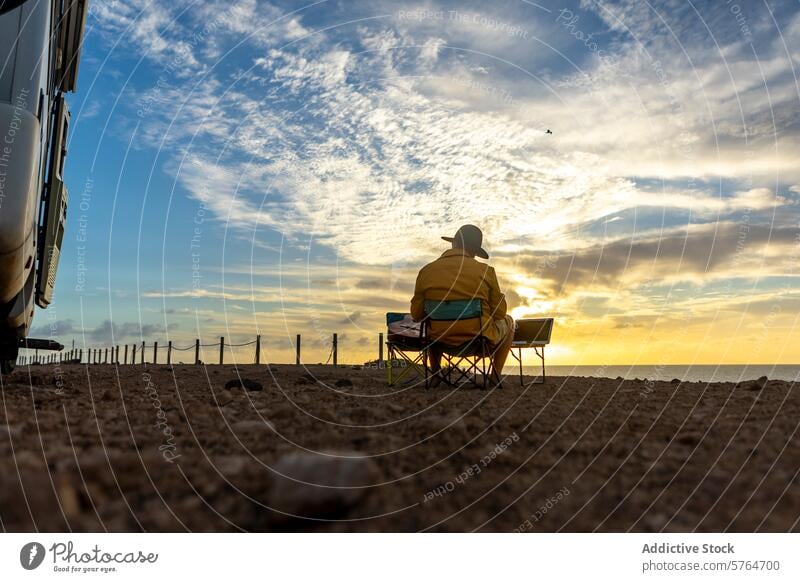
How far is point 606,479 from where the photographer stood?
2377 mm

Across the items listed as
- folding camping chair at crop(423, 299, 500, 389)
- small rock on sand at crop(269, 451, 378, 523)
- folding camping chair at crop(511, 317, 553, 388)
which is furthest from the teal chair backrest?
small rock on sand at crop(269, 451, 378, 523)

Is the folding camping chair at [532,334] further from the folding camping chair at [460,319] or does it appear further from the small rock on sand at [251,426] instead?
the small rock on sand at [251,426]

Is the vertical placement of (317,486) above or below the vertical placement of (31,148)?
below

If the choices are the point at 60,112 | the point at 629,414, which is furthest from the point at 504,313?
the point at 60,112

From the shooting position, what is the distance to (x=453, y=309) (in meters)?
6.88

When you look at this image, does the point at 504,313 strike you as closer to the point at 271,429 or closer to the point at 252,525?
the point at 271,429

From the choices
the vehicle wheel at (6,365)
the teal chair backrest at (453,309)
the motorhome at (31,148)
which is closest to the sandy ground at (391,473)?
the motorhome at (31,148)

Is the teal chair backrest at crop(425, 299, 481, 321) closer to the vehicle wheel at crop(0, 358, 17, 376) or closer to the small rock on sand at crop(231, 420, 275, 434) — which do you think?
the small rock on sand at crop(231, 420, 275, 434)

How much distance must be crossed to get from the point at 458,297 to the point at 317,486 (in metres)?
5.08

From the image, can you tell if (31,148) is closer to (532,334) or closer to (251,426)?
(251,426)
